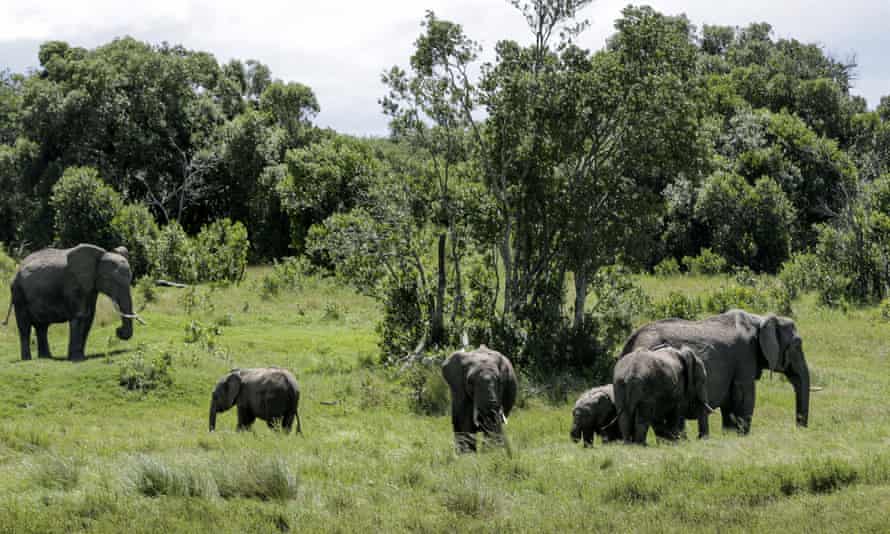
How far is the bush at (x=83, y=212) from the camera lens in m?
43.2

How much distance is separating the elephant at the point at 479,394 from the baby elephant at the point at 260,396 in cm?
295

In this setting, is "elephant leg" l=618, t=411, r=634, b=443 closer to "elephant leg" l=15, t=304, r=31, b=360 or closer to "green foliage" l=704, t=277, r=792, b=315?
"elephant leg" l=15, t=304, r=31, b=360

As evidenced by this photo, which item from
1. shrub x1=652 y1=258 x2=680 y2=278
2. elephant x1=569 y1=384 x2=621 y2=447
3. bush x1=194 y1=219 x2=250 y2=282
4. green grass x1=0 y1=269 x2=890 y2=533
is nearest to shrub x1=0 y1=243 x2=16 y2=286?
bush x1=194 y1=219 x2=250 y2=282

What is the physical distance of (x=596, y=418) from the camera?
14.4 m

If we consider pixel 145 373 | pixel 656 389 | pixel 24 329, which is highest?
pixel 656 389

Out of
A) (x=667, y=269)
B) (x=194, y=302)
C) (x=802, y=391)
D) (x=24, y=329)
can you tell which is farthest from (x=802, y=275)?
(x=24, y=329)

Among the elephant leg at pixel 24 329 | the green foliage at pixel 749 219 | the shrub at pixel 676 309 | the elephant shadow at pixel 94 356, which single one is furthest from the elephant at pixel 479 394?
the green foliage at pixel 749 219

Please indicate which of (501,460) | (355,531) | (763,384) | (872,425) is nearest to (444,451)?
(501,460)

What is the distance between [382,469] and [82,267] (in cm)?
1264

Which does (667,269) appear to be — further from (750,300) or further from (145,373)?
(145,373)

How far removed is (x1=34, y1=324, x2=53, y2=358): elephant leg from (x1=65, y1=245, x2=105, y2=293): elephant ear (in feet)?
4.48

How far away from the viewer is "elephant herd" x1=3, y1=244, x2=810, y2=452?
1336cm

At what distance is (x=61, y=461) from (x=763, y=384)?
15.1 meters

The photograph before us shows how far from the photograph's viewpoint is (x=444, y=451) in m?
13.1
